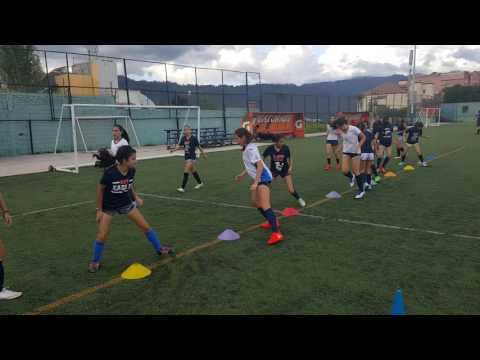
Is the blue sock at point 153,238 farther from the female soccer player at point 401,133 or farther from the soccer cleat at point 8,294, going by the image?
the female soccer player at point 401,133

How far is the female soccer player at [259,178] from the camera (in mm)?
6195

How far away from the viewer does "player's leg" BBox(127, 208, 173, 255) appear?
530 cm

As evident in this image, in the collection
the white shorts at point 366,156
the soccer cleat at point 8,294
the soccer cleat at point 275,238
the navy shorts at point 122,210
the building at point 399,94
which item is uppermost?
the building at point 399,94

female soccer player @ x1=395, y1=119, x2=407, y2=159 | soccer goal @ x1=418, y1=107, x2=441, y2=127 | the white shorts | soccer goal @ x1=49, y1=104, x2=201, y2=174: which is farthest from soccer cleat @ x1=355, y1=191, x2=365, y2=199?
soccer goal @ x1=418, y1=107, x2=441, y2=127

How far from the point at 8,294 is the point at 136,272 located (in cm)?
146

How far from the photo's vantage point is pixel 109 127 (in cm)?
2695

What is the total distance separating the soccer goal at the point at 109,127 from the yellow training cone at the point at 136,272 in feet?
48.1

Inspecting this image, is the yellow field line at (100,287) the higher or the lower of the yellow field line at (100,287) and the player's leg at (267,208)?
the lower

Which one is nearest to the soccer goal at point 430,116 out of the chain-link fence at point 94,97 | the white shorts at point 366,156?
the chain-link fence at point 94,97

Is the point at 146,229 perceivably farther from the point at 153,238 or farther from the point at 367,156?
the point at 367,156

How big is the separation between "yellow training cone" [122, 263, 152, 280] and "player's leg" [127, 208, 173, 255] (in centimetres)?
47

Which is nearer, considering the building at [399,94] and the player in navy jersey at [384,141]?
the player in navy jersey at [384,141]

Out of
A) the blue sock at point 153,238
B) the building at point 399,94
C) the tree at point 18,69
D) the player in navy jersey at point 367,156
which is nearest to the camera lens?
the blue sock at point 153,238

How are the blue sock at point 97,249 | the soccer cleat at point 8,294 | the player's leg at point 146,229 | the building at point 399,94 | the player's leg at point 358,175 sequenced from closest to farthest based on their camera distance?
the soccer cleat at point 8,294 → the blue sock at point 97,249 → the player's leg at point 146,229 → the player's leg at point 358,175 → the building at point 399,94
